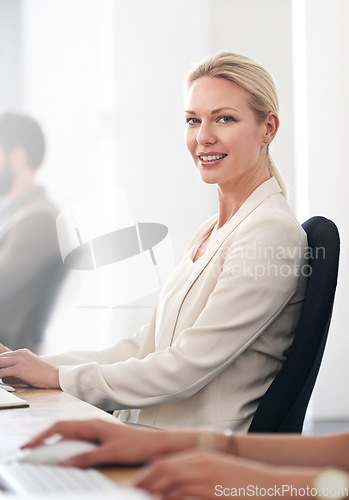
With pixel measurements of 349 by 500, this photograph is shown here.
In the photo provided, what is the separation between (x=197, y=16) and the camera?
3.64 metres

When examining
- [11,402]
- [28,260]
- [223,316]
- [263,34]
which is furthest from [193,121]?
[263,34]

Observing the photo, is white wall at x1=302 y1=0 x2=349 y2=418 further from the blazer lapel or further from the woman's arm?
the woman's arm

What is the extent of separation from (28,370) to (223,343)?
0.43 meters

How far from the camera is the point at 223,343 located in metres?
1.43

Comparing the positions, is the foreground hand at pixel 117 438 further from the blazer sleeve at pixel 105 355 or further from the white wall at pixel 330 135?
→ the white wall at pixel 330 135

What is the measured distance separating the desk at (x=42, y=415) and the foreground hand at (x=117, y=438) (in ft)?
0.06

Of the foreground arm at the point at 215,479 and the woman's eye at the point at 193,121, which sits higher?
the woman's eye at the point at 193,121

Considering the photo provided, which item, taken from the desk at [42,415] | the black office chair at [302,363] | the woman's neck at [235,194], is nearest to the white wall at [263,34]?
the woman's neck at [235,194]

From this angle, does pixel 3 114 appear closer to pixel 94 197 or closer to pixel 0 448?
pixel 94 197

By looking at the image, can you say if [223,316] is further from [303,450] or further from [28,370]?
[303,450]

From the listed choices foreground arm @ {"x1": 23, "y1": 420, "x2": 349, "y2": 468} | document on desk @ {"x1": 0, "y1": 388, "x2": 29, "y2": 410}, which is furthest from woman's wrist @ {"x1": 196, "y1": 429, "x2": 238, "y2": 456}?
document on desk @ {"x1": 0, "y1": 388, "x2": 29, "y2": 410}

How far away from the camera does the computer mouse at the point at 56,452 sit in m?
0.79

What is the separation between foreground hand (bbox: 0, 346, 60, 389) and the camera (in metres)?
1.47

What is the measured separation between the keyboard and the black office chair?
2.13 ft
